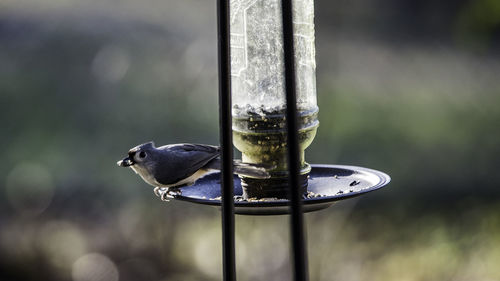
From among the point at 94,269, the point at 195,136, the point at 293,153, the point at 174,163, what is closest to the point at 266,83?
the point at 174,163

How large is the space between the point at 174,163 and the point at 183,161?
0.03m

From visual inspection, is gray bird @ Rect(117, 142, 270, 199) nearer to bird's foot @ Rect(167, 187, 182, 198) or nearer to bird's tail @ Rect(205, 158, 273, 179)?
bird's foot @ Rect(167, 187, 182, 198)

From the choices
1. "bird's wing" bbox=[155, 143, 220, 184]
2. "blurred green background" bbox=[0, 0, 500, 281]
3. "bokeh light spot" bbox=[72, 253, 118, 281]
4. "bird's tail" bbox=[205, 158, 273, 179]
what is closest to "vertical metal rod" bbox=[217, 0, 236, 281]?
"bird's tail" bbox=[205, 158, 273, 179]

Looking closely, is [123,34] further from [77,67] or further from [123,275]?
[123,275]

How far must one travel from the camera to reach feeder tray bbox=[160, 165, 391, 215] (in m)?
1.39

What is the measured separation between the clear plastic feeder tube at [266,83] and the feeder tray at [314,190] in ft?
0.24

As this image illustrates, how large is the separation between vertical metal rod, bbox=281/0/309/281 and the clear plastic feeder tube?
0.66 metres

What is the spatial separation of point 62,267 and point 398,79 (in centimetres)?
222

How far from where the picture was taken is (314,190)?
1.70m

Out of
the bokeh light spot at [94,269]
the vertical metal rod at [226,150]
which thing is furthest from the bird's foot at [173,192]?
the bokeh light spot at [94,269]

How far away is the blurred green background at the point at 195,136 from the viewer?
3697 millimetres

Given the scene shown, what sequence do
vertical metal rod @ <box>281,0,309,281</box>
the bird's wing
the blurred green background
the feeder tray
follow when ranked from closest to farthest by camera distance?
vertical metal rod @ <box>281,0,309,281</box> → the feeder tray → the bird's wing → the blurred green background

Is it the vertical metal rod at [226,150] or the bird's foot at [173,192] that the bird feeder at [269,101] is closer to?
the bird's foot at [173,192]

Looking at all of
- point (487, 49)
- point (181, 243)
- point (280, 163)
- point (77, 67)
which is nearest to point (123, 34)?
point (77, 67)
